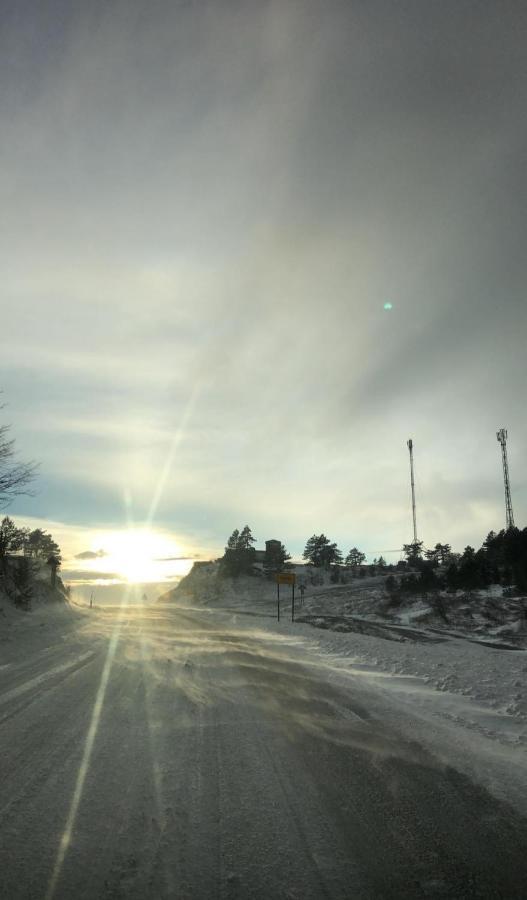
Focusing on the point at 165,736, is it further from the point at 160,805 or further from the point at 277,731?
the point at 160,805

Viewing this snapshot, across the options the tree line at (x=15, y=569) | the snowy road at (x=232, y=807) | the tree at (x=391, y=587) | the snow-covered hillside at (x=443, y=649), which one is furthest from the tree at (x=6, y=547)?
the tree at (x=391, y=587)

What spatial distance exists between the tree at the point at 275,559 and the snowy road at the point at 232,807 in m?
72.1

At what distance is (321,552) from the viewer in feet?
288

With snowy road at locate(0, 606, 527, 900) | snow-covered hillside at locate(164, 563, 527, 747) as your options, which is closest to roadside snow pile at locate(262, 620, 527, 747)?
snow-covered hillside at locate(164, 563, 527, 747)

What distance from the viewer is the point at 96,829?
3.51 metres

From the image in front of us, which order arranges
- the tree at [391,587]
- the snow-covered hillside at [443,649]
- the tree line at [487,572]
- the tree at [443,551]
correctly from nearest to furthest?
the snow-covered hillside at [443,649] < the tree line at [487,572] < the tree at [391,587] < the tree at [443,551]

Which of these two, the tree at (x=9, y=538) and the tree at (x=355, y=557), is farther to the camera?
the tree at (x=355, y=557)

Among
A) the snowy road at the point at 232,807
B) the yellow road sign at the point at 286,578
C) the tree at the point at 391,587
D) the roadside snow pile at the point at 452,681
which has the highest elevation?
the yellow road sign at the point at 286,578

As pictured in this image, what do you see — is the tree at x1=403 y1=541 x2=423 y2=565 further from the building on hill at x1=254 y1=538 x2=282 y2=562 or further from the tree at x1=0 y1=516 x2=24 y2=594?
the tree at x1=0 y1=516 x2=24 y2=594

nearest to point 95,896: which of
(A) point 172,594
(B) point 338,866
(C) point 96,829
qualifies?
(C) point 96,829

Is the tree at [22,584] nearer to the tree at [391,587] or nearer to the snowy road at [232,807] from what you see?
the snowy road at [232,807]

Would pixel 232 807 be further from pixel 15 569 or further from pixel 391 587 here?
pixel 391 587

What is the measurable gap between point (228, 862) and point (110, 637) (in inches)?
612

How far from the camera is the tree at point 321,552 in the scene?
87125mm
